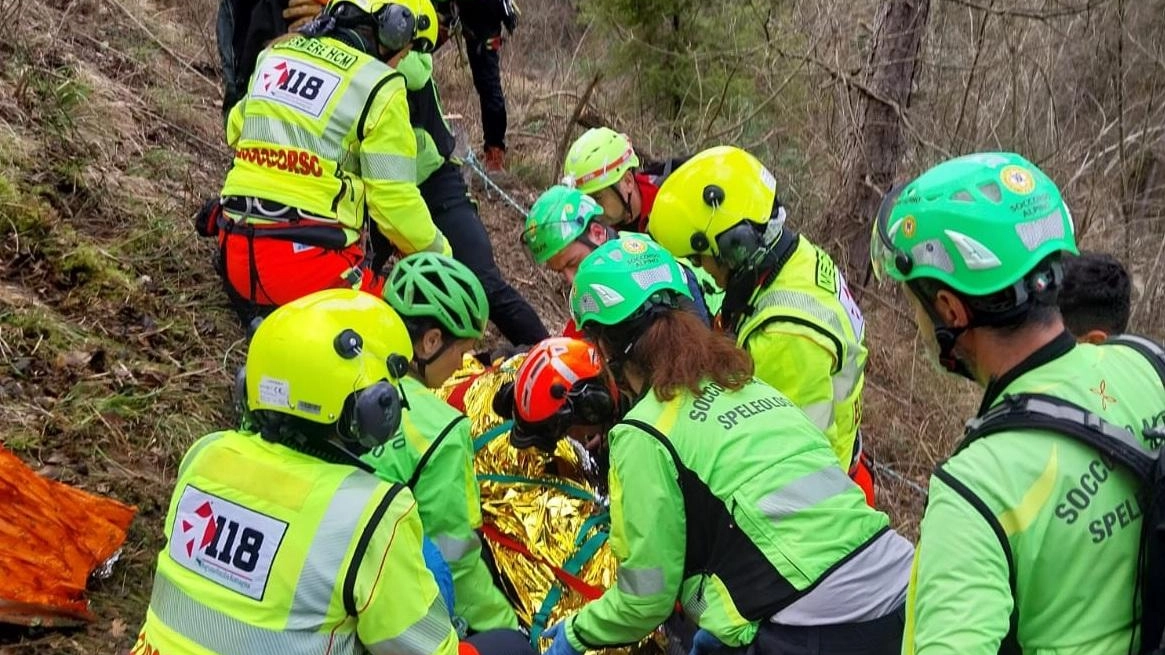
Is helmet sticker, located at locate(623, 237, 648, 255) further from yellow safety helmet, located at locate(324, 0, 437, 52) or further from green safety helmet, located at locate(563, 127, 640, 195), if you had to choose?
green safety helmet, located at locate(563, 127, 640, 195)

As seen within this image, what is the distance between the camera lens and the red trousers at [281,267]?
4695 millimetres

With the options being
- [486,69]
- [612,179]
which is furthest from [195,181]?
[612,179]

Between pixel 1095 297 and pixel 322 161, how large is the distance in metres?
3.07

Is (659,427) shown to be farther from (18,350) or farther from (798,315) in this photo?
(18,350)

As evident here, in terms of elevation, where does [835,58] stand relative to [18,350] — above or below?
above

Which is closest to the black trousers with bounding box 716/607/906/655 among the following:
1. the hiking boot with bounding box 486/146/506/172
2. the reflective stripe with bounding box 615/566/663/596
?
the reflective stripe with bounding box 615/566/663/596

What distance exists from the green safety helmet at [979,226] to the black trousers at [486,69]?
5.89m

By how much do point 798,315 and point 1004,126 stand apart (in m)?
7.82

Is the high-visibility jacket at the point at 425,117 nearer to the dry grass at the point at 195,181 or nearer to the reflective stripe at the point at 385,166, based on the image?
the reflective stripe at the point at 385,166

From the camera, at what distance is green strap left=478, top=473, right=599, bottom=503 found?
4.22 metres

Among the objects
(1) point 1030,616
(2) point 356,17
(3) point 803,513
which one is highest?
(2) point 356,17

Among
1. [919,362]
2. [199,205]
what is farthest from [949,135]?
[199,205]

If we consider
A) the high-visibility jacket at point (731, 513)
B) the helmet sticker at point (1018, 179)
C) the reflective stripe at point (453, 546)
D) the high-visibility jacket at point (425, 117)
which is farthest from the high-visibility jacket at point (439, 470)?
the high-visibility jacket at point (425, 117)

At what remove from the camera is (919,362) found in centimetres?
862
